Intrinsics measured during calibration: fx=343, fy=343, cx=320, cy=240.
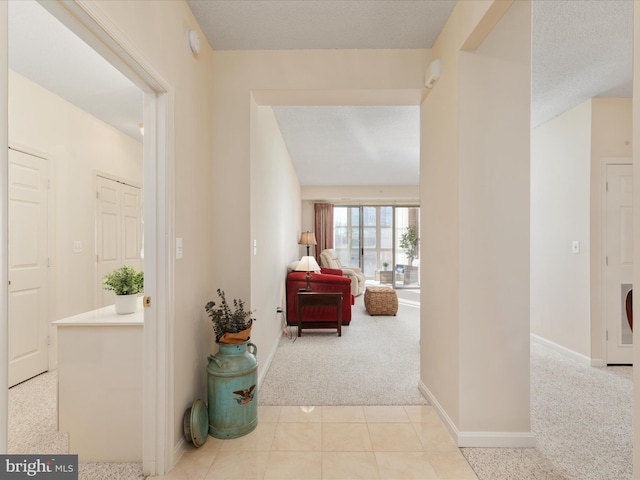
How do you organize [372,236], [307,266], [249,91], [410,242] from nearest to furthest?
[249,91], [307,266], [410,242], [372,236]

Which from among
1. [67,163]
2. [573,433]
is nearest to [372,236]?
[67,163]

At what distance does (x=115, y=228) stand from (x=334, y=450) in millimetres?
3661

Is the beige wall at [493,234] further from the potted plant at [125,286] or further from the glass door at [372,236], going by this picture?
the glass door at [372,236]

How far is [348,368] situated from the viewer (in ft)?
10.6

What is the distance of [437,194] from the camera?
2363 mm

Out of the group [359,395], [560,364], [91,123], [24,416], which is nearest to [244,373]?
[359,395]

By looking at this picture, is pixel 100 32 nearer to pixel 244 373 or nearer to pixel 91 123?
pixel 244 373

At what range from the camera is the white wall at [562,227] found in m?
3.40

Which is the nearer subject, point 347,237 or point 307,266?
point 307,266

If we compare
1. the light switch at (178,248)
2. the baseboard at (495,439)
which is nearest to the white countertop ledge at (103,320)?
the light switch at (178,248)

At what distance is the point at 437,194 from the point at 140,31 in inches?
75.6

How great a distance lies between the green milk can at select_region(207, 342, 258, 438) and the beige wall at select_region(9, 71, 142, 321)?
227cm

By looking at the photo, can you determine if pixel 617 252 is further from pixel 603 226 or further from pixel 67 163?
pixel 67 163

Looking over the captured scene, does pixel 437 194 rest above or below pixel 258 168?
below
